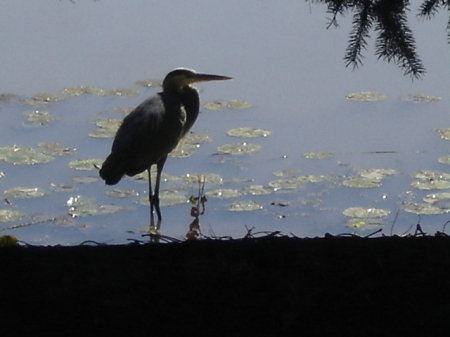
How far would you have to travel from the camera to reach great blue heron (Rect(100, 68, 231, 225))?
4418 millimetres

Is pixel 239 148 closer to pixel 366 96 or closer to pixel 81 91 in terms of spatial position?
pixel 366 96

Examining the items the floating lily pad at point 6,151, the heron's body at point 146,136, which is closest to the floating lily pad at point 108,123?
the floating lily pad at point 6,151

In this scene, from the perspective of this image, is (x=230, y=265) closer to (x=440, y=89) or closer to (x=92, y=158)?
(x=92, y=158)

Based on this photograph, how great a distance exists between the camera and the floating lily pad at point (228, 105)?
612cm

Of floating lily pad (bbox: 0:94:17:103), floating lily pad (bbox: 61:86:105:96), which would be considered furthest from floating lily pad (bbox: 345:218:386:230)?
floating lily pad (bbox: 0:94:17:103)

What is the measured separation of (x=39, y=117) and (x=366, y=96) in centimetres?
262

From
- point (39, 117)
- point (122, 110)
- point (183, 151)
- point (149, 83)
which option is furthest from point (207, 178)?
point (149, 83)

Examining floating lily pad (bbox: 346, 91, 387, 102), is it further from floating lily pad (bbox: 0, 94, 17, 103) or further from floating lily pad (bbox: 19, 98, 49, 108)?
floating lily pad (bbox: 0, 94, 17, 103)

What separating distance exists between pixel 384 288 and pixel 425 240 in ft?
0.69

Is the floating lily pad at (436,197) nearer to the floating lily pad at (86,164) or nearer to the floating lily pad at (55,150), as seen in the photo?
the floating lily pad at (86,164)

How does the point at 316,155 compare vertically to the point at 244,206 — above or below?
above

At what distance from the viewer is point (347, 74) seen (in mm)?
7199

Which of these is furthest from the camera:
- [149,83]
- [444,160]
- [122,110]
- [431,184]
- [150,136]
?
[149,83]

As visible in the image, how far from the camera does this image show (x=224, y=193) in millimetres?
4719
